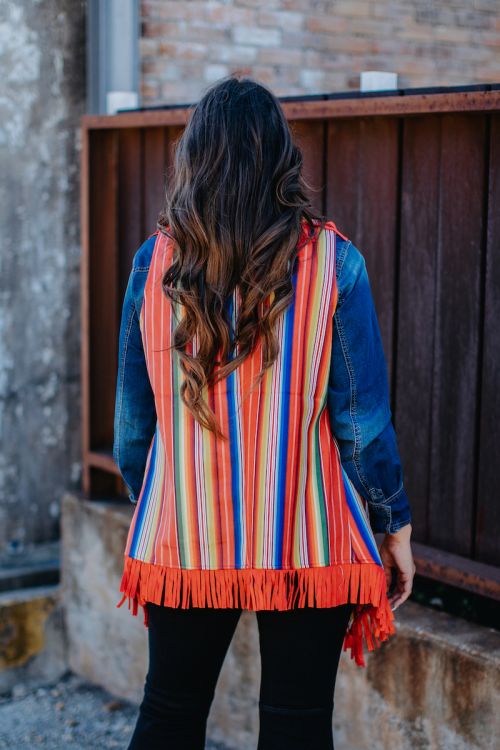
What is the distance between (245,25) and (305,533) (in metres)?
3.30

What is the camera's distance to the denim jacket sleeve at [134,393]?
2.19 m

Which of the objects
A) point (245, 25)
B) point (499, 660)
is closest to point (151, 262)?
point (499, 660)

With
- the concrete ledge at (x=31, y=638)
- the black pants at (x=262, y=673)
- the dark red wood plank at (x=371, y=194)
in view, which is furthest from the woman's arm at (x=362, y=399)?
the concrete ledge at (x=31, y=638)

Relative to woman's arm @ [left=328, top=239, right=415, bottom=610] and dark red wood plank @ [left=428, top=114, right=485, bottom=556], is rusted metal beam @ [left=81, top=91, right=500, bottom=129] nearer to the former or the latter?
dark red wood plank @ [left=428, top=114, right=485, bottom=556]

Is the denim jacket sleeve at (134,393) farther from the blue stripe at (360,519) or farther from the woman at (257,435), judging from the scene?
the blue stripe at (360,519)

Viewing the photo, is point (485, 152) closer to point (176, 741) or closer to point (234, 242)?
point (234, 242)

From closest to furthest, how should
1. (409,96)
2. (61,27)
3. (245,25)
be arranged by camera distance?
(409,96) < (61,27) < (245,25)

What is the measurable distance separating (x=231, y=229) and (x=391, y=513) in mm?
703

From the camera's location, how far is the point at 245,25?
15.6 feet

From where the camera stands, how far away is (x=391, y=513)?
85.7 inches

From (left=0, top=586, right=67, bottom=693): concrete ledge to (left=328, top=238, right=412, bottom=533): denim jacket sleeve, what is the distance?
2.36 metres

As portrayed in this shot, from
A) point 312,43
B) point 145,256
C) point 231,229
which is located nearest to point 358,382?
point 231,229

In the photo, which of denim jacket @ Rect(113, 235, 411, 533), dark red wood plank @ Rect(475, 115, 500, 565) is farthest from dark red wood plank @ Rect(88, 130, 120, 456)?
denim jacket @ Rect(113, 235, 411, 533)

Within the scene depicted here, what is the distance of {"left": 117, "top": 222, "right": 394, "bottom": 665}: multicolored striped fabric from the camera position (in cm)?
204
